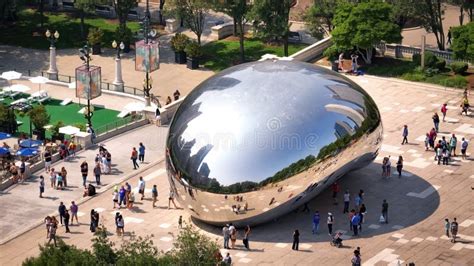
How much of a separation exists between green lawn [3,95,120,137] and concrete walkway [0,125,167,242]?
4.53m

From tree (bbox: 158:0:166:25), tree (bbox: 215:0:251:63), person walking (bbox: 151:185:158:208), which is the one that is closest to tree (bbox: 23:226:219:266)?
person walking (bbox: 151:185:158:208)

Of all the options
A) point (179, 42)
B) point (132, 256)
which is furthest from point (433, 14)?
point (132, 256)

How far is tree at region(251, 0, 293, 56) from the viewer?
3457 inches

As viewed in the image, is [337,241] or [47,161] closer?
[337,241]

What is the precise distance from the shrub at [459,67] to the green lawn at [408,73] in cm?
37

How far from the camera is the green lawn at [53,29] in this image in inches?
3780

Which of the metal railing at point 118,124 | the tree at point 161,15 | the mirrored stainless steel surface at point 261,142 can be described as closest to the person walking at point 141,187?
the mirrored stainless steel surface at point 261,142

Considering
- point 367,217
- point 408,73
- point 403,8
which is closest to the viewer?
point 367,217

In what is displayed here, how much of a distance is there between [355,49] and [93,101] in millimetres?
16764

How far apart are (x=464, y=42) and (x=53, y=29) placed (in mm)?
32326

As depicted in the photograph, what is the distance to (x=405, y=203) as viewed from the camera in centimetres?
6166

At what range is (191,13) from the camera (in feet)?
300

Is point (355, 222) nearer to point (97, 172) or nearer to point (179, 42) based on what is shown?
point (97, 172)

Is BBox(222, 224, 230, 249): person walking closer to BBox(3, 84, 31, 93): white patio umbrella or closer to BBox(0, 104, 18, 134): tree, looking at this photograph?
BBox(0, 104, 18, 134): tree
